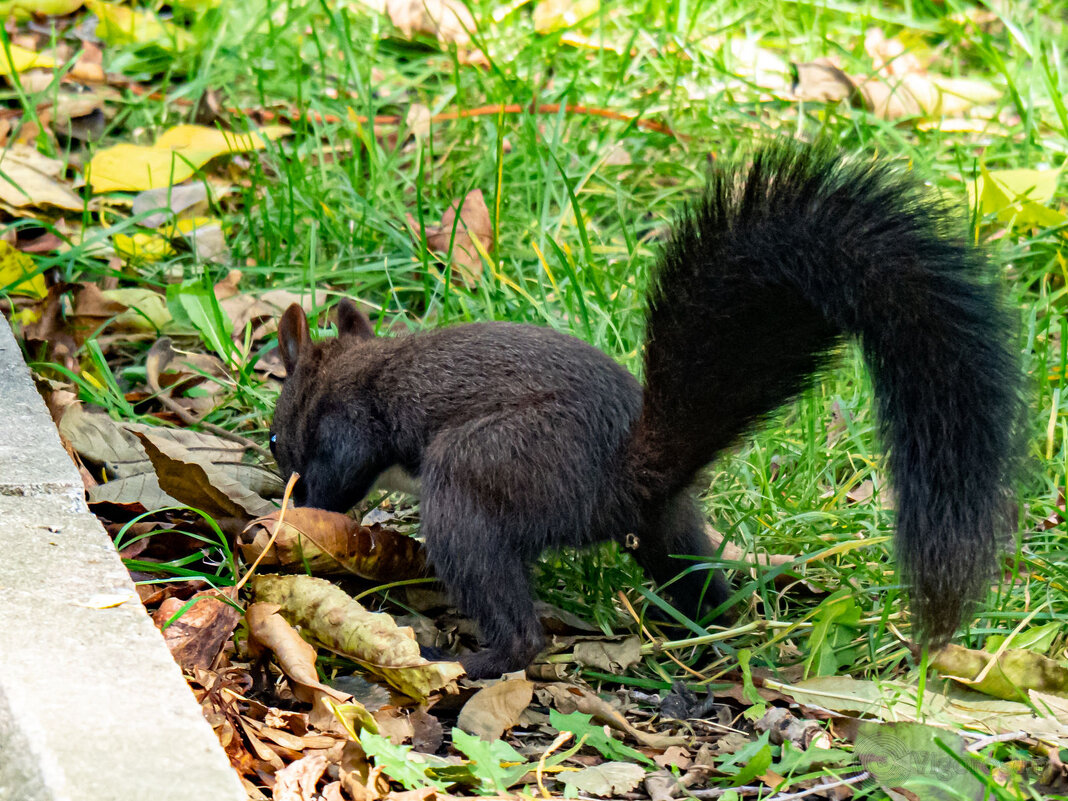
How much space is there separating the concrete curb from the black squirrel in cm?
81

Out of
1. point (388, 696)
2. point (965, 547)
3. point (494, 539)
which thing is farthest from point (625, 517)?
point (965, 547)

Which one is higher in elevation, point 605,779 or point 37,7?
point 37,7

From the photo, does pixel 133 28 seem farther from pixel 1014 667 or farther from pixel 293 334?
pixel 1014 667

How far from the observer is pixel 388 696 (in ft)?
7.97

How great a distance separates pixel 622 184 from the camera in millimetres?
4652

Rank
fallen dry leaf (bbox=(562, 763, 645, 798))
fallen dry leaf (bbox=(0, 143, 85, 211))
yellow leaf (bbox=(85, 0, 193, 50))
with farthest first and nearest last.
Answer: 1. yellow leaf (bbox=(85, 0, 193, 50))
2. fallen dry leaf (bbox=(0, 143, 85, 211))
3. fallen dry leaf (bbox=(562, 763, 645, 798))

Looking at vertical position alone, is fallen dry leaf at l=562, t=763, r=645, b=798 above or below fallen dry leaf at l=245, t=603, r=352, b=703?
below

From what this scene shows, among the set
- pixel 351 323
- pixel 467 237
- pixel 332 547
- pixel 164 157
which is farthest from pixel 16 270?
pixel 332 547

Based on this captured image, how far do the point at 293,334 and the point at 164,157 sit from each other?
1630 millimetres

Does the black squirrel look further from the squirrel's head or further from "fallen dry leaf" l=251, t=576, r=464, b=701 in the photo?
"fallen dry leaf" l=251, t=576, r=464, b=701

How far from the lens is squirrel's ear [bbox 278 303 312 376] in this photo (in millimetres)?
3352

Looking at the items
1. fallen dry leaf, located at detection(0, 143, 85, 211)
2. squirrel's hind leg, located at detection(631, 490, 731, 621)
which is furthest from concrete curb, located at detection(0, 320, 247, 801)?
fallen dry leaf, located at detection(0, 143, 85, 211)

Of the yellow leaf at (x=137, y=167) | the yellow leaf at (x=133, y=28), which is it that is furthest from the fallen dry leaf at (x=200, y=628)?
the yellow leaf at (x=133, y=28)

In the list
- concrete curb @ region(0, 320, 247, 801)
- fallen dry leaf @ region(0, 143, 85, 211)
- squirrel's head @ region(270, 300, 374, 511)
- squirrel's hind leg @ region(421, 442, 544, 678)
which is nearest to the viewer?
concrete curb @ region(0, 320, 247, 801)
